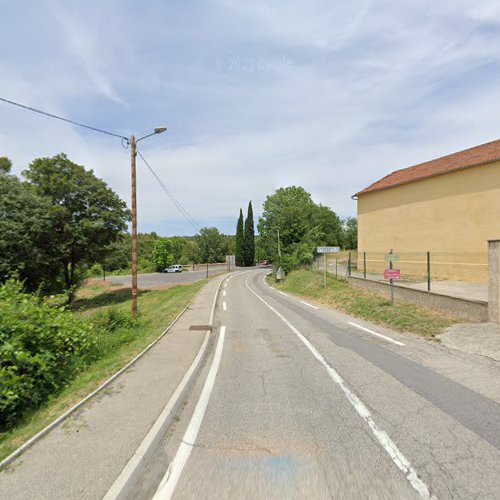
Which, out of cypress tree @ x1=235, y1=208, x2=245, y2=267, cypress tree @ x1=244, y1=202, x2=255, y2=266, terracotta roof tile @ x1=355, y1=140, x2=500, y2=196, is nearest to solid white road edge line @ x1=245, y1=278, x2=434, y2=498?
terracotta roof tile @ x1=355, y1=140, x2=500, y2=196

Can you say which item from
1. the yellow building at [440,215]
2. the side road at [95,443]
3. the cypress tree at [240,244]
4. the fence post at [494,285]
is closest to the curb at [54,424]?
the side road at [95,443]

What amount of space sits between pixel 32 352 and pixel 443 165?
23756 millimetres

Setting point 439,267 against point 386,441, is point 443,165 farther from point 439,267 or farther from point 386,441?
point 386,441

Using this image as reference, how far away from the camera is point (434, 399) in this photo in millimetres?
4797

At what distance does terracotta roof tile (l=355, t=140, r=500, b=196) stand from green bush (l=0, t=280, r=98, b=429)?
68.3ft

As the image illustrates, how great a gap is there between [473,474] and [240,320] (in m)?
10.5

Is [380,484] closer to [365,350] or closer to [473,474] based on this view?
[473,474]

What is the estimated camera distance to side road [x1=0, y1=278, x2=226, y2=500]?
2857 mm

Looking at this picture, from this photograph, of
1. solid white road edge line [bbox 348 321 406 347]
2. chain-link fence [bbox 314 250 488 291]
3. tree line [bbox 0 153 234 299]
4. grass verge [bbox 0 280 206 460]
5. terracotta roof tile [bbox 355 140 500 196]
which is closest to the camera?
grass verge [bbox 0 280 206 460]

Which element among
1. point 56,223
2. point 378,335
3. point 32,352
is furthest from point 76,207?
point 378,335

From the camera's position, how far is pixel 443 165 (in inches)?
799

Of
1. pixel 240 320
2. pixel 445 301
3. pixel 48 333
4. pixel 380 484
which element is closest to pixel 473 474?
pixel 380 484

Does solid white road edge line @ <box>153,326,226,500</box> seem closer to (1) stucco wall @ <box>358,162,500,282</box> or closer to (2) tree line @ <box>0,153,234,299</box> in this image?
(1) stucco wall @ <box>358,162,500,282</box>

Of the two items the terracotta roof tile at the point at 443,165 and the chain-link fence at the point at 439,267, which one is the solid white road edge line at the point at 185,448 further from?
the terracotta roof tile at the point at 443,165
